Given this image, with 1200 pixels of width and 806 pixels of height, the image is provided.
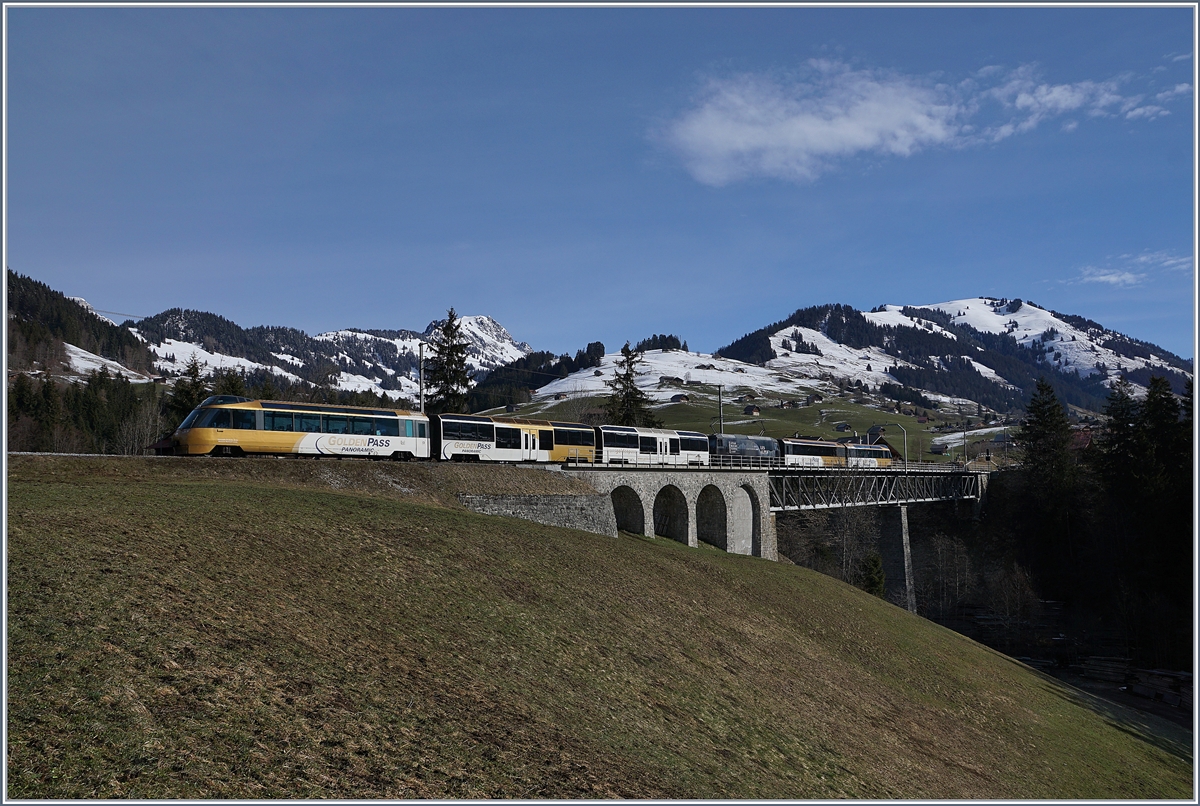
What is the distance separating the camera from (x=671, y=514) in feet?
182

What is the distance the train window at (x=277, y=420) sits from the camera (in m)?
34.8

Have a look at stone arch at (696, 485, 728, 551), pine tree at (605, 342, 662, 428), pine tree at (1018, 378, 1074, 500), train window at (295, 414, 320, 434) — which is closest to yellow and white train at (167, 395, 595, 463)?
train window at (295, 414, 320, 434)

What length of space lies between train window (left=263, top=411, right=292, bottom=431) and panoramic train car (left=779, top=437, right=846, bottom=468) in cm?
4663

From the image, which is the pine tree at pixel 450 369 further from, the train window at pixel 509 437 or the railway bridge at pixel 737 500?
the railway bridge at pixel 737 500

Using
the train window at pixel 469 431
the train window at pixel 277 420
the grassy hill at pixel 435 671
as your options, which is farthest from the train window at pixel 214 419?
the train window at pixel 469 431

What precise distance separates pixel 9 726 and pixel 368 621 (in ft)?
25.0

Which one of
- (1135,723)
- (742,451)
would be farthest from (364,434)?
(1135,723)

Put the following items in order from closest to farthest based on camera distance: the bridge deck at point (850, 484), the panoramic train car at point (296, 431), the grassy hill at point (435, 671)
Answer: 1. the grassy hill at point (435, 671)
2. the panoramic train car at point (296, 431)
3. the bridge deck at point (850, 484)

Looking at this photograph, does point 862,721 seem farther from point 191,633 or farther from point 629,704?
point 191,633

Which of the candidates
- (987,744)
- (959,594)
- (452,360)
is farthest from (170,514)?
(959,594)

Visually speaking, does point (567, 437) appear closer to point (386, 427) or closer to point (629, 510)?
point (629, 510)

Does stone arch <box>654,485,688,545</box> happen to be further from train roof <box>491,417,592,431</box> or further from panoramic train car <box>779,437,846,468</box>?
panoramic train car <box>779,437,846,468</box>

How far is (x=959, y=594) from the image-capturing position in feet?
251

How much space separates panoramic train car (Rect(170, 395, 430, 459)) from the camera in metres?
33.3
